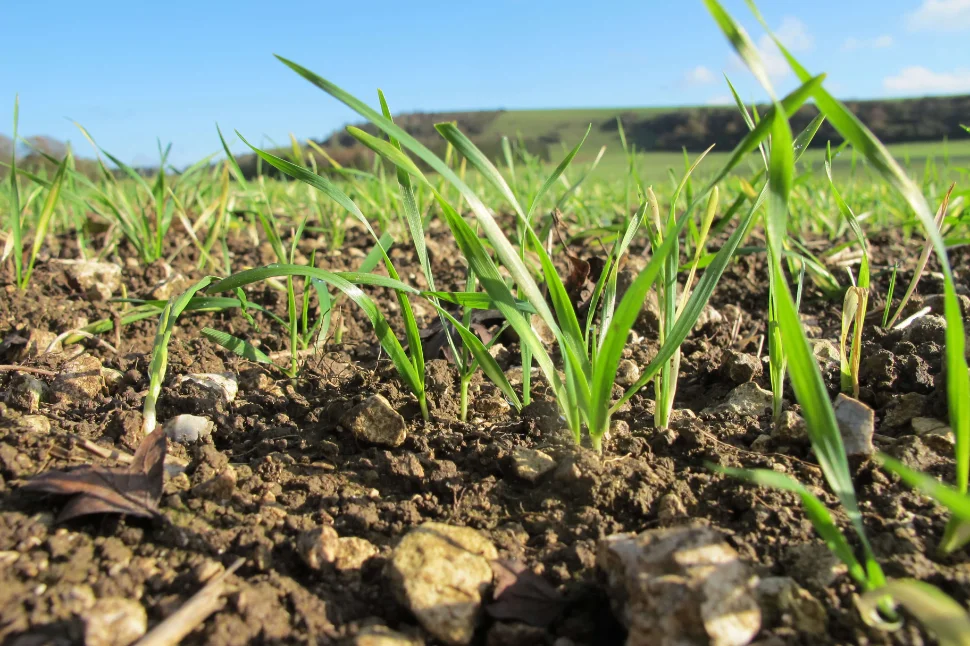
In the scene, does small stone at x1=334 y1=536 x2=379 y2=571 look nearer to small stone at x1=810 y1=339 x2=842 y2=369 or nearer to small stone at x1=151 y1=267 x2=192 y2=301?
small stone at x1=810 y1=339 x2=842 y2=369

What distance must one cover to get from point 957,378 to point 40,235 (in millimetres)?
1912

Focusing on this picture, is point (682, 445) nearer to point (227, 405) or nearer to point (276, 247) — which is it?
point (227, 405)

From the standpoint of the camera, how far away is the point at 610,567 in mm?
672

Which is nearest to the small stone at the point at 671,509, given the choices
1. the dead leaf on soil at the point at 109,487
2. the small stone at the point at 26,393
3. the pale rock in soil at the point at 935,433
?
the pale rock in soil at the point at 935,433

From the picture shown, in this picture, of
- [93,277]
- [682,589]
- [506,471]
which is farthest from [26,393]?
[682,589]

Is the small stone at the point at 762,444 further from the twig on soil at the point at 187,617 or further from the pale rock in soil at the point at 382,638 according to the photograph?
the twig on soil at the point at 187,617

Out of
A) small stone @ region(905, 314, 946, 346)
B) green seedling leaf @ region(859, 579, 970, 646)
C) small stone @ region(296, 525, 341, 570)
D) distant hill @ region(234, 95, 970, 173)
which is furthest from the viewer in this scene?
distant hill @ region(234, 95, 970, 173)

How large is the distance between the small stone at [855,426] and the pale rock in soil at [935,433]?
3.6 inches

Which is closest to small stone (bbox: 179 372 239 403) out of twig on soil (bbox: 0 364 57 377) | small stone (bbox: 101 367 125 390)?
small stone (bbox: 101 367 125 390)

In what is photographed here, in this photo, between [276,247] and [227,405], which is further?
[276,247]

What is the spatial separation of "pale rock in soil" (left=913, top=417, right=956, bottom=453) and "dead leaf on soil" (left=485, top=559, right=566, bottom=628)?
55 centimetres

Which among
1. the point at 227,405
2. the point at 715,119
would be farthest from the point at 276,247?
the point at 715,119

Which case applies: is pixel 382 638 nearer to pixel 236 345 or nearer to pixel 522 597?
pixel 522 597

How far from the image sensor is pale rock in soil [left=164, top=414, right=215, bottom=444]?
0.97m
